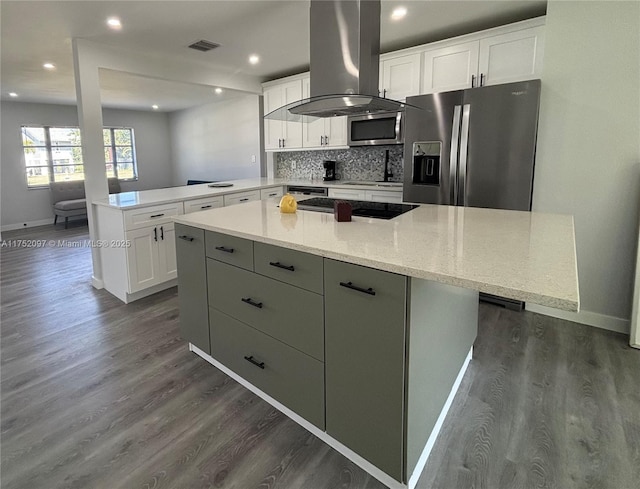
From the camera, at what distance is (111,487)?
57.7 inches

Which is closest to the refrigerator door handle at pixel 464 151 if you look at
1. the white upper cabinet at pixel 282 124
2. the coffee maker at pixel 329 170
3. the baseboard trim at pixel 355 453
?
the baseboard trim at pixel 355 453

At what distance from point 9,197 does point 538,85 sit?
A: 8.49 meters

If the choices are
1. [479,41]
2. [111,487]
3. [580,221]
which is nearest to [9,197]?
[111,487]

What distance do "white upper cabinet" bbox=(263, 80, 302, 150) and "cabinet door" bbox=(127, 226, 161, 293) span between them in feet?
7.83

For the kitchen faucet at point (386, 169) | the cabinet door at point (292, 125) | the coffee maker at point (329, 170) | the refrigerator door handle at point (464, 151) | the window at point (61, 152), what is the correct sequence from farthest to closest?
the window at point (61, 152) → the coffee maker at point (329, 170) → the cabinet door at point (292, 125) → the kitchen faucet at point (386, 169) → the refrigerator door handle at point (464, 151)

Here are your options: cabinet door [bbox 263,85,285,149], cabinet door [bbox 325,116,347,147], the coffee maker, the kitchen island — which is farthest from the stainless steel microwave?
the kitchen island

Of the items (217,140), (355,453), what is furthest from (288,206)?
(217,140)

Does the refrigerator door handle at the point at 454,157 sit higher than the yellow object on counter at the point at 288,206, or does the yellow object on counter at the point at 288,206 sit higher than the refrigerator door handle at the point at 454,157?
the refrigerator door handle at the point at 454,157

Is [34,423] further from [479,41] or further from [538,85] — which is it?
[479,41]

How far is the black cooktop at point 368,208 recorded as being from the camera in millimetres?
2143

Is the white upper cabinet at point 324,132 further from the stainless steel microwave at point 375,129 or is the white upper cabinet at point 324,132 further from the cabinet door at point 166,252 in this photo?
the cabinet door at point 166,252

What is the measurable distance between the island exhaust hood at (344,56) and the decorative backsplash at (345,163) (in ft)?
7.50

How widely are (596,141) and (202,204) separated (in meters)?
3.50

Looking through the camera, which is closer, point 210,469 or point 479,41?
point 210,469
